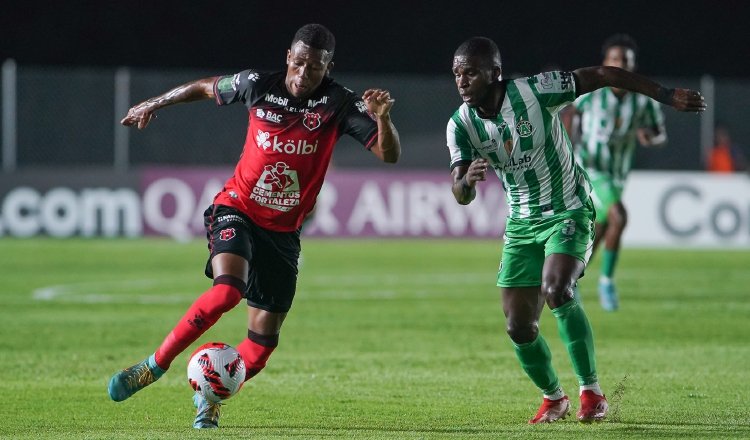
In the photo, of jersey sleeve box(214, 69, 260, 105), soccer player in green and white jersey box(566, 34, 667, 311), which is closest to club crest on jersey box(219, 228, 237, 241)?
jersey sleeve box(214, 69, 260, 105)

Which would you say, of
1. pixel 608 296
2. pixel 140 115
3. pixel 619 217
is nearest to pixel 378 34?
pixel 619 217

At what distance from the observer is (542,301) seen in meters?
7.63

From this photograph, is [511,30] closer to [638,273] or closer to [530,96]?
[638,273]

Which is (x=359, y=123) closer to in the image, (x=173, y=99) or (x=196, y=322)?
(x=173, y=99)

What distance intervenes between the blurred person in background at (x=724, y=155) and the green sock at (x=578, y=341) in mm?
18670

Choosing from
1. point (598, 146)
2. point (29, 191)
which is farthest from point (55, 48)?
point (598, 146)

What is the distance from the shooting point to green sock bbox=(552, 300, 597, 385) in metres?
7.34

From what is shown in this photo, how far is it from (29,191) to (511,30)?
15.1 metres

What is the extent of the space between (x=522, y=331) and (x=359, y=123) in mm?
1464

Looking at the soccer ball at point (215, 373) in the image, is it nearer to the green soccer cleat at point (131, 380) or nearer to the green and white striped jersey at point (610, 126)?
the green soccer cleat at point (131, 380)

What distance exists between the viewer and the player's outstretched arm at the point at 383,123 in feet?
23.5

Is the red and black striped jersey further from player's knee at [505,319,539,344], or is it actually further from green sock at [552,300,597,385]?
green sock at [552,300,597,385]

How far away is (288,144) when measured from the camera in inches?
299

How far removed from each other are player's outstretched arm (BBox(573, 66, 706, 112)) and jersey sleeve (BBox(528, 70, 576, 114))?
0.05 metres
